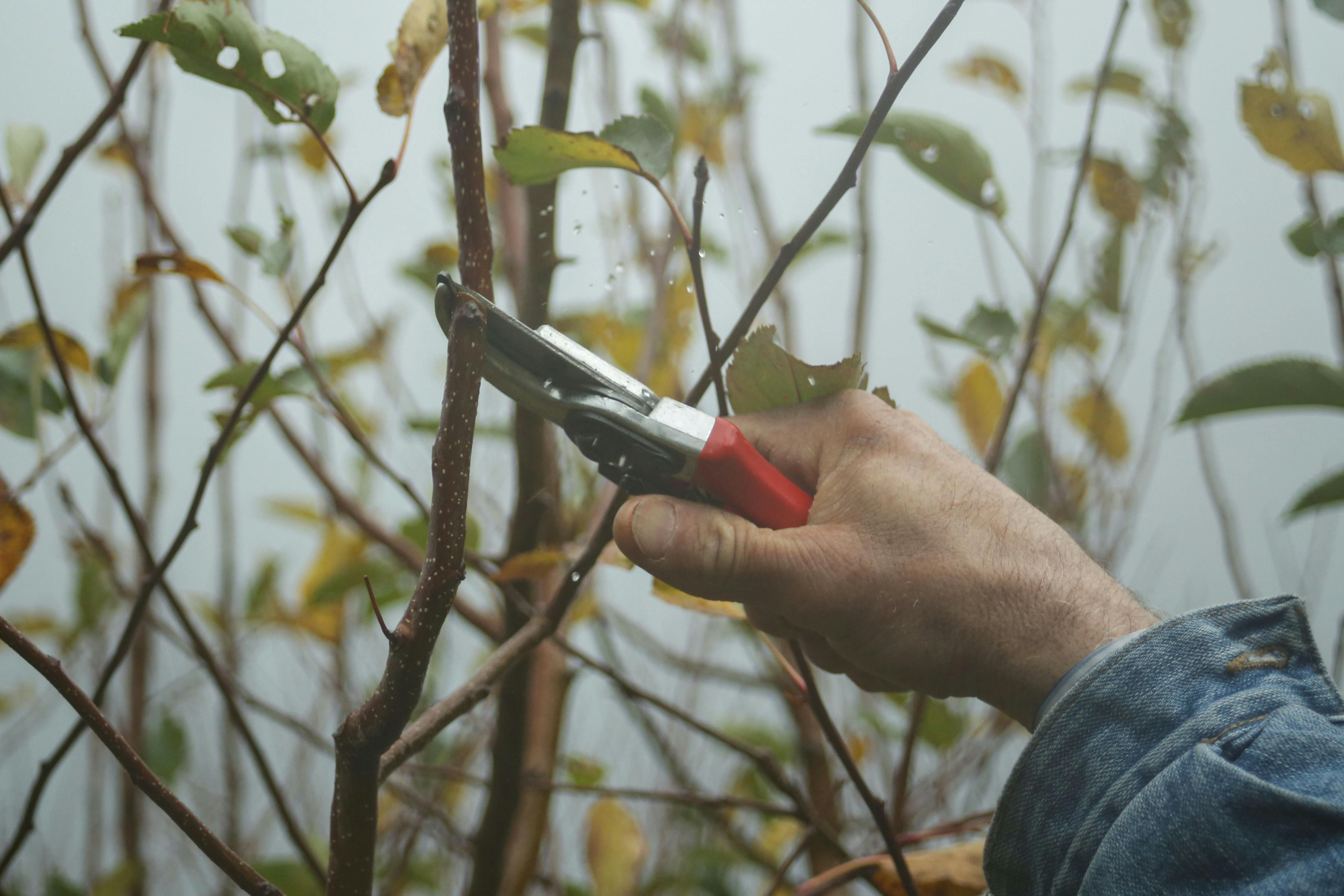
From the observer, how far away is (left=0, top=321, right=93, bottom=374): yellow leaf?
1.71ft

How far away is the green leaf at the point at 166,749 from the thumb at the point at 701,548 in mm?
798

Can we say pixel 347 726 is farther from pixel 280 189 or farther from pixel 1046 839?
pixel 280 189

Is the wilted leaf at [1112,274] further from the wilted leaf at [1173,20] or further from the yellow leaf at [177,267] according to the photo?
the yellow leaf at [177,267]

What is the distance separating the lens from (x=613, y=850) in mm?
771

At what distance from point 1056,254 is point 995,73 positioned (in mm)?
388

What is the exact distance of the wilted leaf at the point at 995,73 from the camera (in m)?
0.83

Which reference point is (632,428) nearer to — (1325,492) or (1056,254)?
(1056,254)

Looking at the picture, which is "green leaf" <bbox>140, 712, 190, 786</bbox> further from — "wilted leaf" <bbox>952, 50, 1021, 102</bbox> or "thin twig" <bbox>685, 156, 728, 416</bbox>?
"wilted leaf" <bbox>952, 50, 1021, 102</bbox>

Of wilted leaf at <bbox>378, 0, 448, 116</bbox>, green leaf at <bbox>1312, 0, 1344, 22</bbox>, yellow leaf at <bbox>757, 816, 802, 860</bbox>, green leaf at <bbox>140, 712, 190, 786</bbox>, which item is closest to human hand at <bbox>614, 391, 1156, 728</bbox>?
wilted leaf at <bbox>378, 0, 448, 116</bbox>

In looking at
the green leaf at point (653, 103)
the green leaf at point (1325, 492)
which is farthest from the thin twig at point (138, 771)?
the green leaf at point (1325, 492)

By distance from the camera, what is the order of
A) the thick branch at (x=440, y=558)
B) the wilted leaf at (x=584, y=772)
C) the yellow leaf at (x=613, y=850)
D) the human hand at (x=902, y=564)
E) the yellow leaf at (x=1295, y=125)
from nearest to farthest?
the thick branch at (x=440, y=558) → the human hand at (x=902, y=564) → the yellow leaf at (x=1295, y=125) → the wilted leaf at (x=584, y=772) → the yellow leaf at (x=613, y=850)

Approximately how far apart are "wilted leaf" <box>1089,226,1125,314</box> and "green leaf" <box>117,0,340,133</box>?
648 mm

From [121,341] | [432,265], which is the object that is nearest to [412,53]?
[121,341]

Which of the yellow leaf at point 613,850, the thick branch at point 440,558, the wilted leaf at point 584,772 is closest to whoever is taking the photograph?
the thick branch at point 440,558
